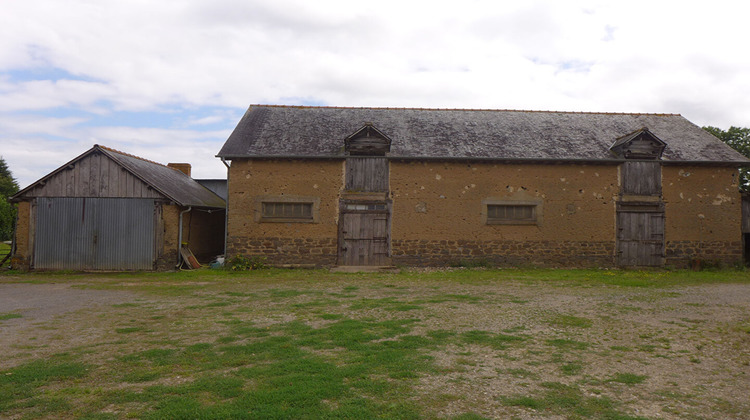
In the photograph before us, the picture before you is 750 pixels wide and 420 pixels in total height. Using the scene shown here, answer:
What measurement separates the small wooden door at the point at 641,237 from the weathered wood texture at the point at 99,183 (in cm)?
1635

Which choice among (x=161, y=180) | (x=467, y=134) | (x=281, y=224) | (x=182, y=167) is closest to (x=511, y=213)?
(x=467, y=134)

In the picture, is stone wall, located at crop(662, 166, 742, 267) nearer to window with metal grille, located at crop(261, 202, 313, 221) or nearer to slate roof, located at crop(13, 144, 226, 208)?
window with metal grille, located at crop(261, 202, 313, 221)

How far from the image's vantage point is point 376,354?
533 cm

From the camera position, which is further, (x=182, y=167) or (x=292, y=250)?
(x=182, y=167)

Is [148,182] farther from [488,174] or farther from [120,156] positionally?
[488,174]

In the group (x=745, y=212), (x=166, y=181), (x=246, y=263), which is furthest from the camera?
(x=166, y=181)

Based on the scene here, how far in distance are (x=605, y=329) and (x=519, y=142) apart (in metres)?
11.2

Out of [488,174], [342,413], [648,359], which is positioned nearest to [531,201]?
[488,174]

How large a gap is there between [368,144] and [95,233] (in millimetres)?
9588

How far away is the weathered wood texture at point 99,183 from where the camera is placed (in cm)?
1498

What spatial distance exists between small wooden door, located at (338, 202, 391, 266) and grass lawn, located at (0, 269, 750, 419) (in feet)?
17.3

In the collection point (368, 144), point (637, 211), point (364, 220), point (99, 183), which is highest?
point (368, 144)

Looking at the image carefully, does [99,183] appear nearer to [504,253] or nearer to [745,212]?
[504,253]

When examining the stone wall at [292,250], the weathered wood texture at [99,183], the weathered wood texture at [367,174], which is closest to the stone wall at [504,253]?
the weathered wood texture at [367,174]
